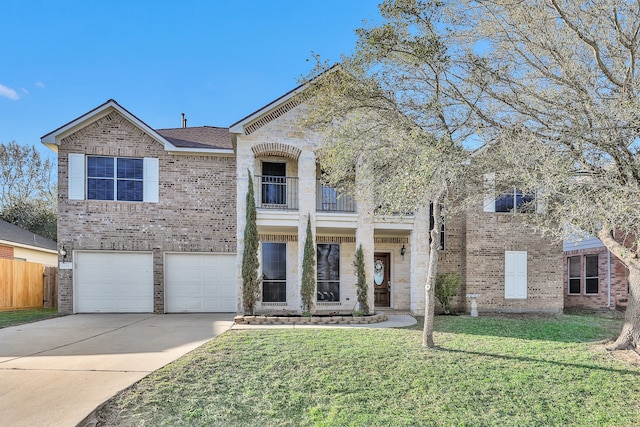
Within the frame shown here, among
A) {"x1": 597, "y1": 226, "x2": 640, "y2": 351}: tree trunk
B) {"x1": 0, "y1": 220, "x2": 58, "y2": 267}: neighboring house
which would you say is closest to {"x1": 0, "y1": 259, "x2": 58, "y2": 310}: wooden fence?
{"x1": 0, "y1": 220, "x2": 58, "y2": 267}: neighboring house

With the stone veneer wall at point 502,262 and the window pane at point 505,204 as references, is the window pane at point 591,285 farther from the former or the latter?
the window pane at point 505,204

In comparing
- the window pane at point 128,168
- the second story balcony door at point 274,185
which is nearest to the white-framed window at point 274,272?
the second story balcony door at point 274,185

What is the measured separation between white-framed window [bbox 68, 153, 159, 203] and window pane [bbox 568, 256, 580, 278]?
17941mm

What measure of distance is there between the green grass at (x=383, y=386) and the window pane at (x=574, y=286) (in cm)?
1069

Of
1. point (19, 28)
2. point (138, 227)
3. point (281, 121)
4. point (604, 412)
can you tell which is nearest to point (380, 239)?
point (281, 121)

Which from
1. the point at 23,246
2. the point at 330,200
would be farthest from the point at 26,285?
the point at 330,200

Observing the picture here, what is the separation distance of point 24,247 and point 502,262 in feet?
66.8

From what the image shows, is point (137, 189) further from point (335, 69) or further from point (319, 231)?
point (335, 69)

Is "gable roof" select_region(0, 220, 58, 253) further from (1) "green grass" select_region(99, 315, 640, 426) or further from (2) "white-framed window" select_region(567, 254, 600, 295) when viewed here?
(2) "white-framed window" select_region(567, 254, 600, 295)

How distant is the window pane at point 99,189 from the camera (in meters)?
13.0

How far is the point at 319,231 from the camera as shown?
1362 centimetres

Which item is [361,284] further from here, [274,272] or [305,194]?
[305,194]

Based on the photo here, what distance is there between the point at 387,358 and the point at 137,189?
1041 centimetres

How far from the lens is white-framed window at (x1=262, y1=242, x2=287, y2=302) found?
13414 mm
